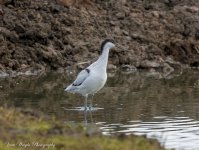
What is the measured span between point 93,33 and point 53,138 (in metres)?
26.9

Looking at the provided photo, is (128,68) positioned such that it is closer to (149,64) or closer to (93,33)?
(149,64)

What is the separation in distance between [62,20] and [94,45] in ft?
8.28

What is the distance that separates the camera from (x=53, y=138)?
10.9 metres

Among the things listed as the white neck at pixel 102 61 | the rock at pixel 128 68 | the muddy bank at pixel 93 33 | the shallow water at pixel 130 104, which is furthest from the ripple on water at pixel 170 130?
the rock at pixel 128 68

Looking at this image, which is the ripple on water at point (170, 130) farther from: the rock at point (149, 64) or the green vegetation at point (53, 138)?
the rock at point (149, 64)

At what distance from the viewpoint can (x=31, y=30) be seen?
35.7 meters

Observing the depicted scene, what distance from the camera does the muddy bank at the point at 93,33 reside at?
3447 centimetres

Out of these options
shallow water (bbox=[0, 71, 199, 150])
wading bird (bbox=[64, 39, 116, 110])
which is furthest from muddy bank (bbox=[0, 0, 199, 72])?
wading bird (bbox=[64, 39, 116, 110])

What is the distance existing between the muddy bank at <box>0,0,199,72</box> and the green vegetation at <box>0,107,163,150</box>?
19870 millimetres

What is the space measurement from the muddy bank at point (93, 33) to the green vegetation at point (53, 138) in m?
19.9

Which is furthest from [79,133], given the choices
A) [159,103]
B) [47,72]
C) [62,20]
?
[62,20]

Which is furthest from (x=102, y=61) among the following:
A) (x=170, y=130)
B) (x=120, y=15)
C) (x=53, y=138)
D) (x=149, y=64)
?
(x=120, y=15)

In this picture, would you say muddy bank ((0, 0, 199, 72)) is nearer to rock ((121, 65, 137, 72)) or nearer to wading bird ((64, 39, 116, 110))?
rock ((121, 65, 137, 72))

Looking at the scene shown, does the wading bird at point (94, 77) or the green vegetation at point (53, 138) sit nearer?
the green vegetation at point (53, 138)
